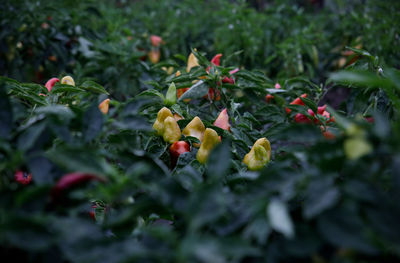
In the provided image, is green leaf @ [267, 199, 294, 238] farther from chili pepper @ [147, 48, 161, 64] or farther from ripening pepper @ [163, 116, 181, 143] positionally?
chili pepper @ [147, 48, 161, 64]

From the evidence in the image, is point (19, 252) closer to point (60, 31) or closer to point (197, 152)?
point (197, 152)

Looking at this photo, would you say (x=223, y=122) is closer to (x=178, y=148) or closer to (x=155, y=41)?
(x=178, y=148)

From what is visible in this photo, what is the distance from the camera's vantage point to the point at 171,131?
99cm

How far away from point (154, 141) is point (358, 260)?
0.65 meters

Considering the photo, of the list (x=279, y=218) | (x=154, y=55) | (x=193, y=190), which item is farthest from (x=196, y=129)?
(x=154, y=55)

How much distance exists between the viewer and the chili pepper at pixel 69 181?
58cm

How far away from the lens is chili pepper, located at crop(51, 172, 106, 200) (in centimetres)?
58

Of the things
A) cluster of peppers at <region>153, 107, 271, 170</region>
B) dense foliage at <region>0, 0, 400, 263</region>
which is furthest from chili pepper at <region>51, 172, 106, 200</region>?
cluster of peppers at <region>153, 107, 271, 170</region>

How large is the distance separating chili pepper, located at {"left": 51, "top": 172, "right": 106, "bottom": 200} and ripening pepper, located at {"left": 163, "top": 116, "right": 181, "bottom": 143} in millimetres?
402

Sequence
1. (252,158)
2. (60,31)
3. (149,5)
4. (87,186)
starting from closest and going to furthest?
(87,186) → (252,158) → (60,31) → (149,5)

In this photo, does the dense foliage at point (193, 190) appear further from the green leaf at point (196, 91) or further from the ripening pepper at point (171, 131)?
the green leaf at point (196, 91)

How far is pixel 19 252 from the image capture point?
57 cm

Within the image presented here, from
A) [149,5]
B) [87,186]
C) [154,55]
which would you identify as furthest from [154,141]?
[149,5]

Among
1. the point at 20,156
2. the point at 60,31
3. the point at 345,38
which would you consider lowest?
the point at 345,38
